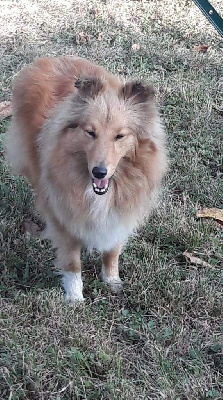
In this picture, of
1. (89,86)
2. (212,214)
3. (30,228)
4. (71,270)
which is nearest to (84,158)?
(89,86)

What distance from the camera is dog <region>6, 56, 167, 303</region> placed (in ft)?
9.50

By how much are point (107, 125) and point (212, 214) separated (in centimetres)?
160

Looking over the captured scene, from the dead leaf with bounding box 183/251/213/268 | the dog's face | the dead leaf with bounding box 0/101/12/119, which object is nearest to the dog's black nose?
the dog's face

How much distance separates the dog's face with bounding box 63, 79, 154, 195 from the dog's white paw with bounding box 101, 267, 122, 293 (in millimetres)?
879

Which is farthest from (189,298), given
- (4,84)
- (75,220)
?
(4,84)

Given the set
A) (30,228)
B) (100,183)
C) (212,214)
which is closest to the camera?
(100,183)

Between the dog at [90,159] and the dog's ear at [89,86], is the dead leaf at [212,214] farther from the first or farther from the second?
the dog's ear at [89,86]

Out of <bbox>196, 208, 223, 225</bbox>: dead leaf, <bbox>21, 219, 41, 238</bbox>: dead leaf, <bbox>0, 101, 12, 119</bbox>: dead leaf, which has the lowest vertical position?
<bbox>21, 219, 41, 238</bbox>: dead leaf

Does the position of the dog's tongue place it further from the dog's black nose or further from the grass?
the grass

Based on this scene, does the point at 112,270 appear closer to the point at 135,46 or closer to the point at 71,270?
the point at 71,270

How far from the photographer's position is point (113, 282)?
360 cm

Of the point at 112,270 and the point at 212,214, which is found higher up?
the point at 212,214

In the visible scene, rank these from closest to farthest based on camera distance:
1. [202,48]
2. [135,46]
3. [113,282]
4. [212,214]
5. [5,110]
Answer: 1. [113,282]
2. [212,214]
3. [5,110]
4. [135,46]
5. [202,48]

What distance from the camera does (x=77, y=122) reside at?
294 centimetres
